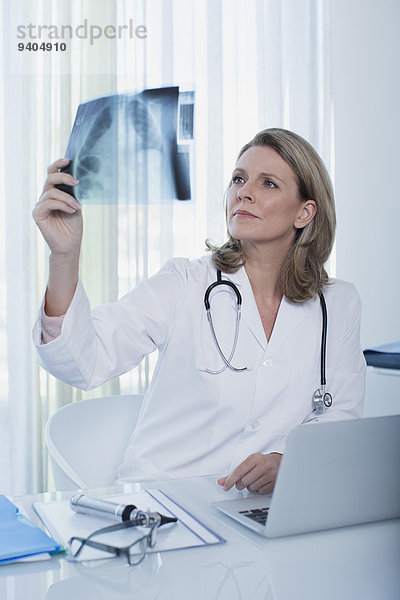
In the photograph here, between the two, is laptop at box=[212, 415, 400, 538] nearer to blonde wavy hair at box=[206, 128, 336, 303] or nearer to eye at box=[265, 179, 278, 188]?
blonde wavy hair at box=[206, 128, 336, 303]

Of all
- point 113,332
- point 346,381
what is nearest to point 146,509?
point 113,332

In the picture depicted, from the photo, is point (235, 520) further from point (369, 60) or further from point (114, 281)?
point (369, 60)

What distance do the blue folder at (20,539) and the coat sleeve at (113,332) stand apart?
1.09 ft

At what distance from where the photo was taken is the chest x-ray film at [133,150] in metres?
1.10

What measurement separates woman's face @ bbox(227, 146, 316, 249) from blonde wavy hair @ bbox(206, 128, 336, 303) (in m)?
0.02

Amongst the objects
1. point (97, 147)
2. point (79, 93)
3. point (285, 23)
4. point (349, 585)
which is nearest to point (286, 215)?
point (97, 147)

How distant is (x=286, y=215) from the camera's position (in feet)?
5.11

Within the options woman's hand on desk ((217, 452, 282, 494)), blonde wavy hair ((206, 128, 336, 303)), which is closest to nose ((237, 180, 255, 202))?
blonde wavy hair ((206, 128, 336, 303))

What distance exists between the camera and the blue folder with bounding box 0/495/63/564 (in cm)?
77

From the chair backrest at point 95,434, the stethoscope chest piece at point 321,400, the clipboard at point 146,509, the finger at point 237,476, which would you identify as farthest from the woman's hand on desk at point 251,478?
the chair backrest at point 95,434

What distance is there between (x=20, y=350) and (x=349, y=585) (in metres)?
1.84

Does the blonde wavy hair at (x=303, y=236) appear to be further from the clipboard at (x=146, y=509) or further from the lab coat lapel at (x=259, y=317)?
the clipboard at (x=146, y=509)

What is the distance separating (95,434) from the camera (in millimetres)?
1500

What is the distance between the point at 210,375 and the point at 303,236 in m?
0.46
